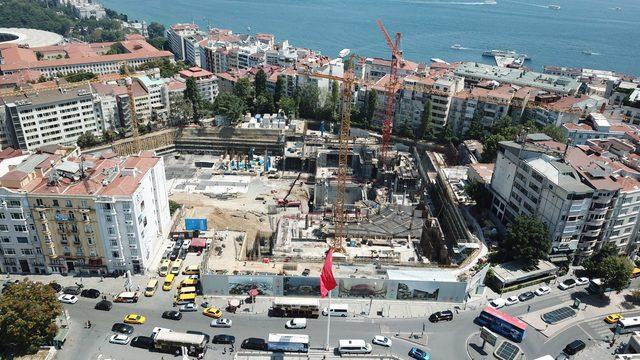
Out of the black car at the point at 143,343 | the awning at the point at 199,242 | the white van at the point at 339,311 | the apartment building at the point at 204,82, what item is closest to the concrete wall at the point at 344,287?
the white van at the point at 339,311

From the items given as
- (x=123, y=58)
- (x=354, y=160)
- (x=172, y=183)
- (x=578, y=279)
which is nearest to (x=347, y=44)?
(x=123, y=58)

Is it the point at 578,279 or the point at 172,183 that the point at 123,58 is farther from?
the point at 578,279

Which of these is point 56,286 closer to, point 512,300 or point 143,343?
point 143,343

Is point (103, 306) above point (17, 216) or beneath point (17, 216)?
beneath

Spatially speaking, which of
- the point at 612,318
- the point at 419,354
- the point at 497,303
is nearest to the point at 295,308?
the point at 419,354

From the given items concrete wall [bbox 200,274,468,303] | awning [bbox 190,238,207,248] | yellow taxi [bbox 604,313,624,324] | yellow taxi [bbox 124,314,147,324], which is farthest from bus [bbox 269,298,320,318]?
yellow taxi [bbox 604,313,624,324]

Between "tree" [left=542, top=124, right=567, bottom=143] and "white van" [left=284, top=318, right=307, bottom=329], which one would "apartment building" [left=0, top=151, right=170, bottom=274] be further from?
"tree" [left=542, top=124, right=567, bottom=143]
